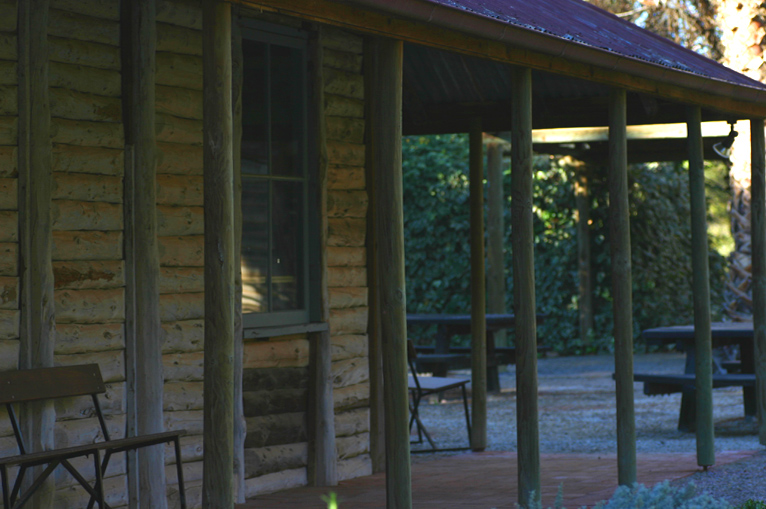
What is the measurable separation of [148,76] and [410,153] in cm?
1119

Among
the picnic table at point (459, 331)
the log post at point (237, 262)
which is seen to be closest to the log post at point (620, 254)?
the log post at point (237, 262)

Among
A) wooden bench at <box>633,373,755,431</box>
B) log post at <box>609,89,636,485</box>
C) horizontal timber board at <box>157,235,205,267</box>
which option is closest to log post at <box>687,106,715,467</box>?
log post at <box>609,89,636,485</box>

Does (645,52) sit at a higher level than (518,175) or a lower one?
higher

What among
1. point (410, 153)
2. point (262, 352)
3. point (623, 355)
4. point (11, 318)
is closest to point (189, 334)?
point (262, 352)

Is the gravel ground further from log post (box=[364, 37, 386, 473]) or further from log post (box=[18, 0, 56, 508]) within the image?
log post (box=[18, 0, 56, 508])

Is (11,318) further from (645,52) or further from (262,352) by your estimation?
(645,52)

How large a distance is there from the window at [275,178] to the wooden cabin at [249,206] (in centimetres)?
1

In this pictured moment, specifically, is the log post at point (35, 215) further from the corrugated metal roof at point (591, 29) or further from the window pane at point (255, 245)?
the corrugated metal roof at point (591, 29)

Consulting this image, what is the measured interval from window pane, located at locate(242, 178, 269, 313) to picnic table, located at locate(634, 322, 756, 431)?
156 inches

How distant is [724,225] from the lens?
3111 cm

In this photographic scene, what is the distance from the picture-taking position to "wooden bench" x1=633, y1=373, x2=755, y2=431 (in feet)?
27.3

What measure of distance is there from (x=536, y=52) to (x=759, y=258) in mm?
3216

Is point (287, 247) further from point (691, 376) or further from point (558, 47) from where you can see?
point (691, 376)

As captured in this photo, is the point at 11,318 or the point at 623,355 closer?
the point at 11,318
